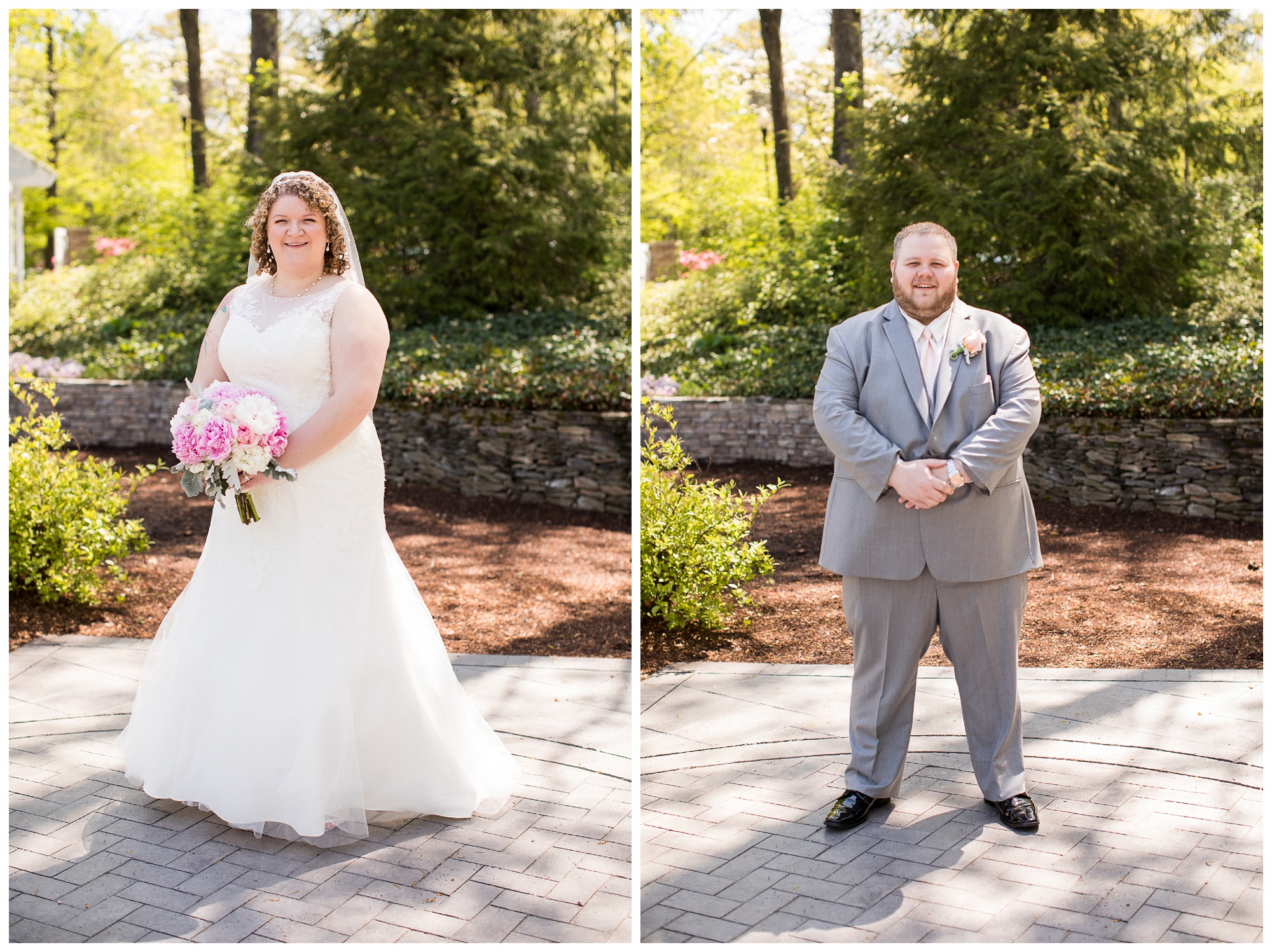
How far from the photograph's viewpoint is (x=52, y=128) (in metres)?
22.3

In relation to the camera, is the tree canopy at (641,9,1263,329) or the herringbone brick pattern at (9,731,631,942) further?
the tree canopy at (641,9,1263,329)

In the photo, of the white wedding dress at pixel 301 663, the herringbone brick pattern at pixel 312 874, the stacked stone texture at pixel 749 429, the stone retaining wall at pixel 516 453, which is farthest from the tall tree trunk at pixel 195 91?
the herringbone brick pattern at pixel 312 874

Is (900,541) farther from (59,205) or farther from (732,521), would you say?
(59,205)

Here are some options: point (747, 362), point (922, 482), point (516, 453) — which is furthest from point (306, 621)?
point (747, 362)

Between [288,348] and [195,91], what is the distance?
1329 cm

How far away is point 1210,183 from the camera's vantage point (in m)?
10.6

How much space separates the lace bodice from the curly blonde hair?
0.10m

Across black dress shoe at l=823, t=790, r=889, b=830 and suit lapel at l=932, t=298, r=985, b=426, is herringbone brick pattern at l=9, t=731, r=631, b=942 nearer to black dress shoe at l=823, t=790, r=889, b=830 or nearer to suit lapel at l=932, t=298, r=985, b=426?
black dress shoe at l=823, t=790, r=889, b=830

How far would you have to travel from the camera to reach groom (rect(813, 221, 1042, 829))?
319 cm

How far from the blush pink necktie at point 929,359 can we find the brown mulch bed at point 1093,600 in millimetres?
2114

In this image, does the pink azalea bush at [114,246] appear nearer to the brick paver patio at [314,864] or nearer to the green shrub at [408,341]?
the green shrub at [408,341]

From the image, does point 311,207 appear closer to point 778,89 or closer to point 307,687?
point 307,687

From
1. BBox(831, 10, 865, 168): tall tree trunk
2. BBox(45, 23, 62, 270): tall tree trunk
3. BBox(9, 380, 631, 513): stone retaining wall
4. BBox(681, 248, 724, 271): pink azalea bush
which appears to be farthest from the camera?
BBox(45, 23, 62, 270): tall tree trunk

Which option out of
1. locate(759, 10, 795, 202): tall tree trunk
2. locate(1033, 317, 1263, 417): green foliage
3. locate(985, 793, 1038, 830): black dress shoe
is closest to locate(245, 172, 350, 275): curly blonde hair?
locate(985, 793, 1038, 830): black dress shoe
